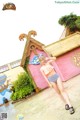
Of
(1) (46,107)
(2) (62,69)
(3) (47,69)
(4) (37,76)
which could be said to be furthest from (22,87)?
(3) (47,69)

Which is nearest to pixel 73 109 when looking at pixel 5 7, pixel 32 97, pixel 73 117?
pixel 73 117

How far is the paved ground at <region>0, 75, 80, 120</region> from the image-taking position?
367cm

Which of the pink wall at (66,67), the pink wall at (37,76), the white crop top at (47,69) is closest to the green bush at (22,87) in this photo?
the pink wall at (37,76)

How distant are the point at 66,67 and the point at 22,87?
3.15 feet

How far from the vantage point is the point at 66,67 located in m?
5.41

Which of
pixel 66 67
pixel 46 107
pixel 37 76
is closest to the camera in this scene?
pixel 46 107

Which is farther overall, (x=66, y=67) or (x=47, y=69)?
(x=66, y=67)

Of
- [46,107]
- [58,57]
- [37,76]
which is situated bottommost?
[46,107]

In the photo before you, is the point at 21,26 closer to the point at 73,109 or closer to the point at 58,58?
the point at 58,58

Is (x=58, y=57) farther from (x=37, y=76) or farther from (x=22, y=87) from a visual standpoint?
(x=22, y=87)

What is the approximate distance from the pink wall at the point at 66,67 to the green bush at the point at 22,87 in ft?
2.04

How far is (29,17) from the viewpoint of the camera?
5223mm

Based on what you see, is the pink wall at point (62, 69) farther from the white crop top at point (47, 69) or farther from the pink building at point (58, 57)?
the white crop top at point (47, 69)

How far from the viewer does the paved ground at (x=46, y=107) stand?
12.0ft
